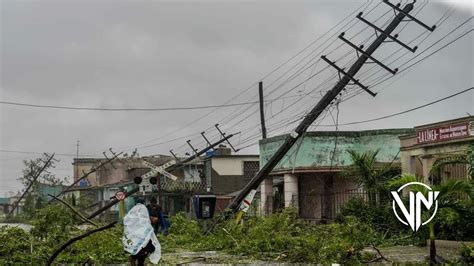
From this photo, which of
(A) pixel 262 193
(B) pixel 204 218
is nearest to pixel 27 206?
(A) pixel 262 193

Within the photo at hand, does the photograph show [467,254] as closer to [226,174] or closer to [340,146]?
[340,146]

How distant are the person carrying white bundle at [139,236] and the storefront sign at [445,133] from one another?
10409mm

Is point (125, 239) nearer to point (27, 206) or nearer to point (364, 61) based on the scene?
point (364, 61)

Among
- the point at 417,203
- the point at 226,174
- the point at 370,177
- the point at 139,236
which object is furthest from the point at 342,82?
the point at 226,174

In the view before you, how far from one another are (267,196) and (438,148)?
13.4 meters

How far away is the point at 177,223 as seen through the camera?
22141 millimetres

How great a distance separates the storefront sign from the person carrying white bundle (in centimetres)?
1041

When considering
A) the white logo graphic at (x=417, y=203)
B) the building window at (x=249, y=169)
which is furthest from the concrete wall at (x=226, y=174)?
the white logo graphic at (x=417, y=203)

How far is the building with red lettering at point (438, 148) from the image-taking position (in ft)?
61.9

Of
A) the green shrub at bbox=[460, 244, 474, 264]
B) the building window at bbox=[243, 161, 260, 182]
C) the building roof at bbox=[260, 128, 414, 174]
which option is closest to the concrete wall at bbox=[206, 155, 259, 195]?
the building window at bbox=[243, 161, 260, 182]

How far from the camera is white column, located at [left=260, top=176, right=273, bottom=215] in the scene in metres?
32.3

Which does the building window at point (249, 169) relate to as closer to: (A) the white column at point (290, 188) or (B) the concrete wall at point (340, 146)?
(A) the white column at point (290, 188)

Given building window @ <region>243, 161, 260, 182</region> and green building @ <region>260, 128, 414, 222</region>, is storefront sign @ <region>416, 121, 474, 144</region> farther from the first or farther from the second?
building window @ <region>243, 161, 260, 182</region>

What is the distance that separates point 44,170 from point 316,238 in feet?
188
